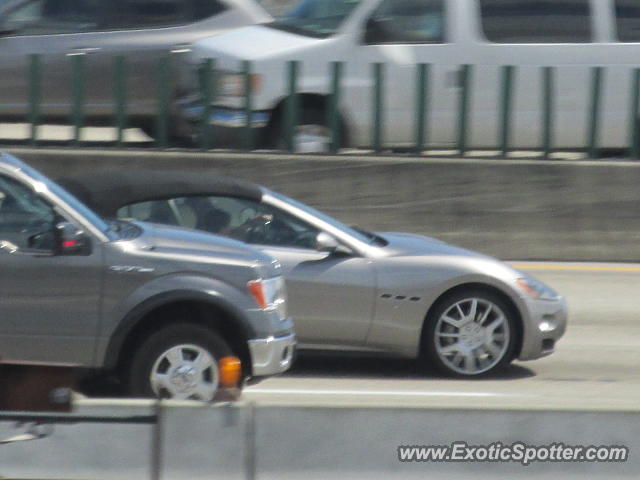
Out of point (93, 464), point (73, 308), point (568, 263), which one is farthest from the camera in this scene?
point (568, 263)

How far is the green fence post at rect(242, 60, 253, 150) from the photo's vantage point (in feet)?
43.6

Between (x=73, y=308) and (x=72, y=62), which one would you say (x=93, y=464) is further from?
(x=72, y=62)

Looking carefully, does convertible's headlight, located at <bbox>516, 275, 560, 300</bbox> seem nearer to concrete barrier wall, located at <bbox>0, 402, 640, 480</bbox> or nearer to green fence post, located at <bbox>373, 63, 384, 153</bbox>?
concrete barrier wall, located at <bbox>0, 402, 640, 480</bbox>

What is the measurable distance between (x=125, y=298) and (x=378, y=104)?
6447 millimetres

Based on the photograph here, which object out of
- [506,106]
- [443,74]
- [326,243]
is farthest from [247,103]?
[326,243]

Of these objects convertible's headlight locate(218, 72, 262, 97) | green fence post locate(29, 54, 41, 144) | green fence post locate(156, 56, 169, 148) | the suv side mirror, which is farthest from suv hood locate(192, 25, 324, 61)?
the suv side mirror

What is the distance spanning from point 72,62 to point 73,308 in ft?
21.9

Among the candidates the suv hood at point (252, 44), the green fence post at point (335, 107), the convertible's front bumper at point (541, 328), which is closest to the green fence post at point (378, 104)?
the green fence post at point (335, 107)

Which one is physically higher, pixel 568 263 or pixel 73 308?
pixel 73 308

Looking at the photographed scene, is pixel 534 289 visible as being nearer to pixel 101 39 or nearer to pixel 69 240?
pixel 69 240

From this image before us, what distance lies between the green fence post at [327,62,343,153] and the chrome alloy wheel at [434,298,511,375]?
4.43m

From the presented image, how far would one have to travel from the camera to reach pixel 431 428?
5.76m

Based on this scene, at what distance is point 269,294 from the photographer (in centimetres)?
753

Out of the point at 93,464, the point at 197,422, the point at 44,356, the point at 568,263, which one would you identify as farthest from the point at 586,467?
the point at 568,263
